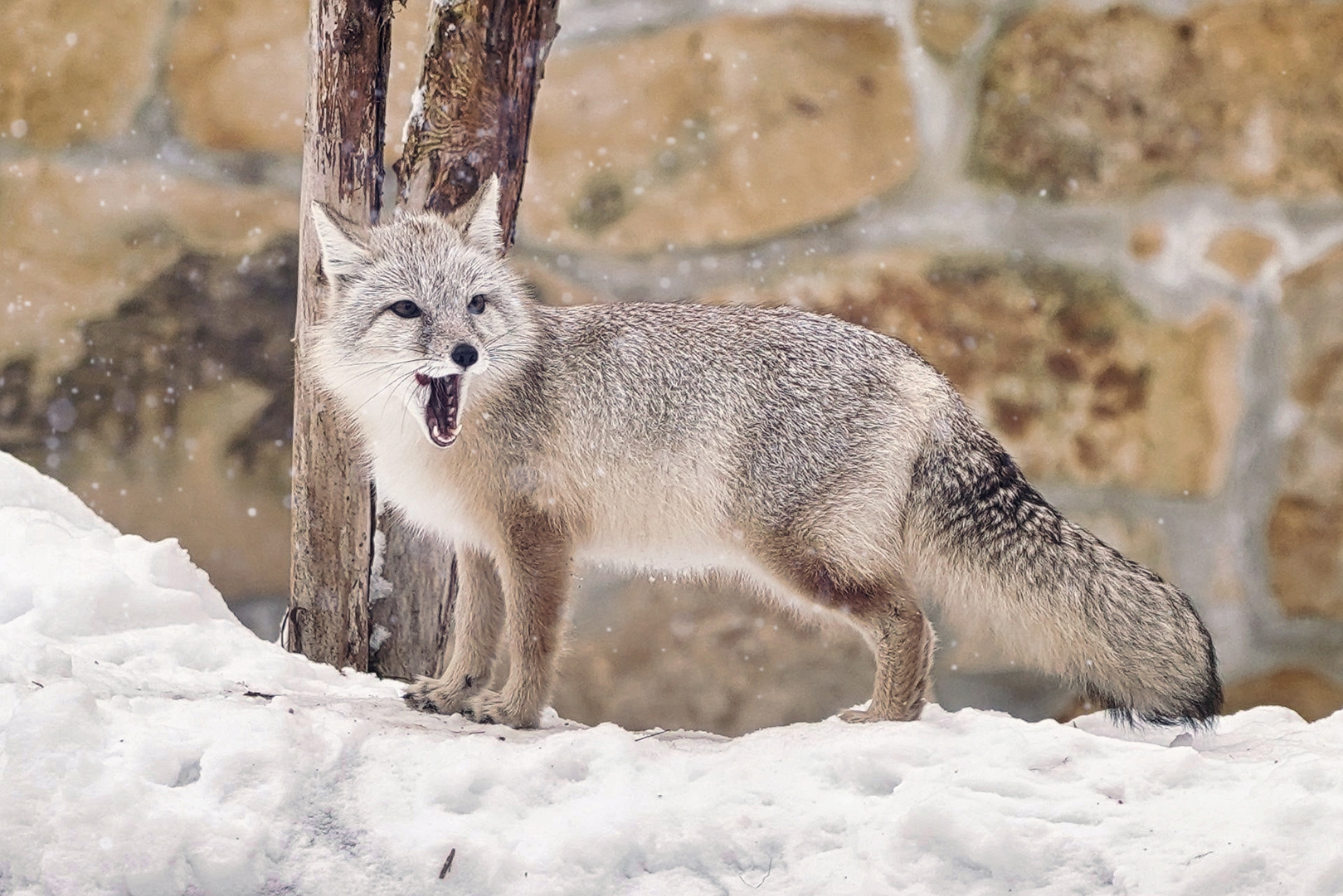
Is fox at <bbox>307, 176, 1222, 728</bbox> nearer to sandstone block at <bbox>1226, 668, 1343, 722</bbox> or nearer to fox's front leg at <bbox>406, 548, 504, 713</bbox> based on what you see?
fox's front leg at <bbox>406, 548, 504, 713</bbox>

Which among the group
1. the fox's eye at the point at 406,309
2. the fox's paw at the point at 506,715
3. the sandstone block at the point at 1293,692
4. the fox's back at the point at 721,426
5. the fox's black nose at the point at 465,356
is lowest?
the sandstone block at the point at 1293,692

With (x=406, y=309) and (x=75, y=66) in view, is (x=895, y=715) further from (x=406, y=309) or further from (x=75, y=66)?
(x=75, y=66)

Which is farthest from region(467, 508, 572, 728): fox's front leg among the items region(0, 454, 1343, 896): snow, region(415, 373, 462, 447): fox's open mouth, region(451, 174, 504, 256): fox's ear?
region(451, 174, 504, 256): fox's ear

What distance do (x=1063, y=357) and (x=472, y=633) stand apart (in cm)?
195

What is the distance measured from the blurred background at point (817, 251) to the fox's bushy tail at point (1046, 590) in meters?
0.84

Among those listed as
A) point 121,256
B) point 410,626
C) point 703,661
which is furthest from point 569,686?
point 121,256

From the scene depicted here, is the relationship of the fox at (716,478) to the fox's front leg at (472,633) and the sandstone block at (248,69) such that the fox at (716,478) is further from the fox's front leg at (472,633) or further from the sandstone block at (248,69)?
the sandstone block at (248,69)

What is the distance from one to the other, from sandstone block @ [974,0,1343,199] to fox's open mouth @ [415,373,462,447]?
1862 mm

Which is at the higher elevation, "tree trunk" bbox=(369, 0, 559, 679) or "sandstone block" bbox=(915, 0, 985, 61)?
"sandstone block" bbox=(915, 0, 985, 61)

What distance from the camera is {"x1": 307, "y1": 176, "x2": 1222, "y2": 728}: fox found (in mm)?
2701

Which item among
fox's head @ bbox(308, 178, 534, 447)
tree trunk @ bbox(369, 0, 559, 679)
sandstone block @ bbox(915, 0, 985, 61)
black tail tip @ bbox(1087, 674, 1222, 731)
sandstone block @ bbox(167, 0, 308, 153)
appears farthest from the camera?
sandstone block @ bbox(167, 0, 308, 153)

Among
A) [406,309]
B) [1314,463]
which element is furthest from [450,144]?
[1314,463]

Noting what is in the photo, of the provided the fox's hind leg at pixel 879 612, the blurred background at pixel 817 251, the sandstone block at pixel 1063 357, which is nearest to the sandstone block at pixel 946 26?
the blurred background at pixel 817 251

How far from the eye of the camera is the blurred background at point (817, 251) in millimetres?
3596
